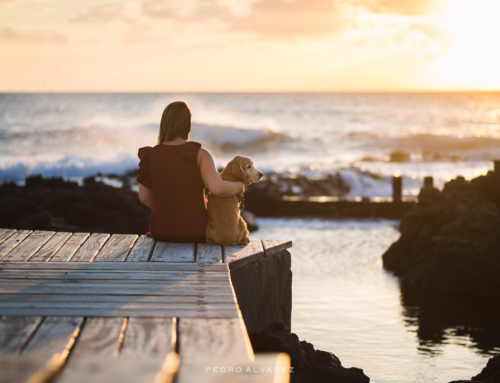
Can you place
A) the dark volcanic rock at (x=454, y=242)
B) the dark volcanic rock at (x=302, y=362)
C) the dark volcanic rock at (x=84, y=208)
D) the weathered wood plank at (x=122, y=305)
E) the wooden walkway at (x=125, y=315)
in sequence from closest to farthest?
the wooden walkway at (x=125, y=315)
the weathered wood plank at (x=122, y=305)
the dark volcanic rock at (x=302, y=362)
the dark volcanic rock at (x=454, y=242)
the dark volcanic rock at (x=84, y=208)

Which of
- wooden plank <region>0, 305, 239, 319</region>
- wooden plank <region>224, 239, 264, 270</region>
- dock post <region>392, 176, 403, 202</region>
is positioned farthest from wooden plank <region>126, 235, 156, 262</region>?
dock post <region>392, 176, 403, 202</region>

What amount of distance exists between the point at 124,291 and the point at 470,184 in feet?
22.9

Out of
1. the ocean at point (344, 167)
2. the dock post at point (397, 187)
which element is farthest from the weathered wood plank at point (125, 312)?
the dock post at point (397, 187)

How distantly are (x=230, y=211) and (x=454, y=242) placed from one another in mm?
4118

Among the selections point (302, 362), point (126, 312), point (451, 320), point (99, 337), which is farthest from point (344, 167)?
point (99, 337)

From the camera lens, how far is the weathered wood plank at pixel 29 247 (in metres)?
4.36

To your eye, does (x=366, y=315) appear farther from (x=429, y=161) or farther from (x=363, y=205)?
(x=429, y=161)

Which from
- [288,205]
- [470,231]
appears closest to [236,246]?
[470,231]

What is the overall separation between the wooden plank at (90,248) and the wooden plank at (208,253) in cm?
78

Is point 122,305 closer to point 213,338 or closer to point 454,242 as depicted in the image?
point 213,338

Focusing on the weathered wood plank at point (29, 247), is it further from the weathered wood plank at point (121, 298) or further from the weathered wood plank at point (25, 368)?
the weathered wood plank at point (25, 368)

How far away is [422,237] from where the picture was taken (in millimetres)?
8445

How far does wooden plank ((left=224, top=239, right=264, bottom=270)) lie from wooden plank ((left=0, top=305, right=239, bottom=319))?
1.09 meters

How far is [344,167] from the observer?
77.5 ft
